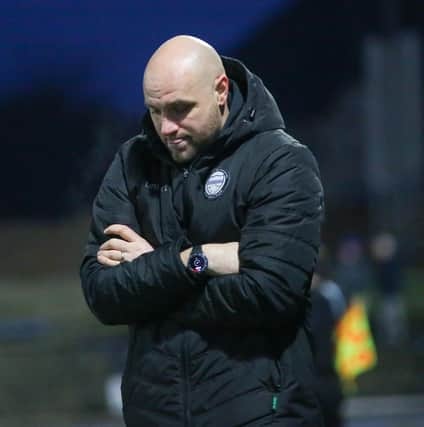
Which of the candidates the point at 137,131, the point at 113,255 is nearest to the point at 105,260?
the point at 113,255

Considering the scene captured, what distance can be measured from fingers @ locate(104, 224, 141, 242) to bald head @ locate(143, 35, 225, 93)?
0.40 meters

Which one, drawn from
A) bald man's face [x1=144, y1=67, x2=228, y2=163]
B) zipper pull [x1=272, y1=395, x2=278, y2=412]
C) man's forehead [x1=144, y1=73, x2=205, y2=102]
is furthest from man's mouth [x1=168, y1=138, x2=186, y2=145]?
zipper pull [x1=272, y1=395, x2=278, y2=412]

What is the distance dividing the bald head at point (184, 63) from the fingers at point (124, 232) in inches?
15.7

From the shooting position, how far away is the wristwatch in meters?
3.38

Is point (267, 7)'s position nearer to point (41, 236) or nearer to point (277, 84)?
point (277, 84)

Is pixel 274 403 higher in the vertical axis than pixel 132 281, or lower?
lower

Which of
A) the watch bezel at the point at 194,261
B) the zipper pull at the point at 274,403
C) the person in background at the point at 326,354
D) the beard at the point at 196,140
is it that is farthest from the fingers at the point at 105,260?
the person in background at the point at 326,354

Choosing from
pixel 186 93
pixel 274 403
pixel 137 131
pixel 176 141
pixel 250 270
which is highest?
pixel 137 131

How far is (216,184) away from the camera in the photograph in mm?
3424

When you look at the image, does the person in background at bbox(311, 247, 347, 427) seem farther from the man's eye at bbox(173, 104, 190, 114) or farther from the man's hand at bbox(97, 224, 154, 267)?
the man's eye at bbox(173, 104, 190, 114)

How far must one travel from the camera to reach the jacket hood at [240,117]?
11.3ft

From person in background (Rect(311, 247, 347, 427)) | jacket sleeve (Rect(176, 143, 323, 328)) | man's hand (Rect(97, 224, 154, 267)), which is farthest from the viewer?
person in background (Rect(311, 247, 347, 427))

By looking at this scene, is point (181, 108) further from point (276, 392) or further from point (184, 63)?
point (276, 392)

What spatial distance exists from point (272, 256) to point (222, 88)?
46 cm
